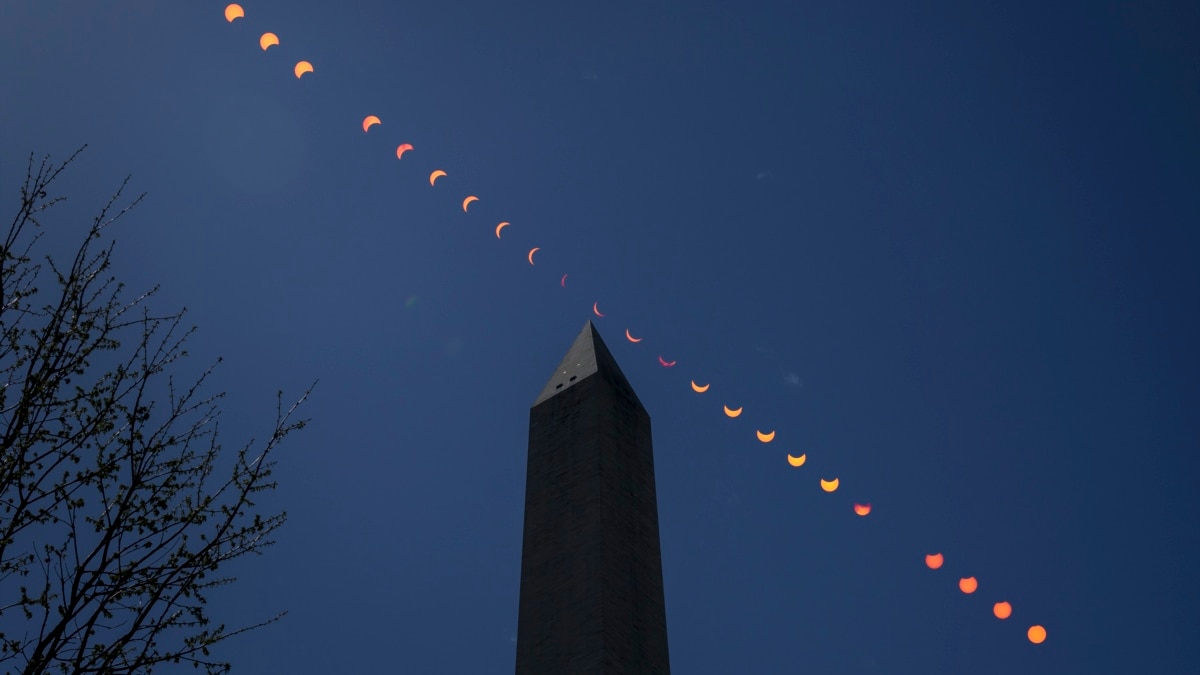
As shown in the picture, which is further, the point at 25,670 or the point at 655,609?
the point at 655,609

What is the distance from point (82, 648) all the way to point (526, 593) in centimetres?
1391

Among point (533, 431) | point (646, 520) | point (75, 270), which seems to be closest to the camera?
point (75, 270)

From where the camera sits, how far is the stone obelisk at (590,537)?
1955cm

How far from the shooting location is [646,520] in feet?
74.2

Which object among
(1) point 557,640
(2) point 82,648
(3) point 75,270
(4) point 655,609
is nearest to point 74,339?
(3) point 75,270

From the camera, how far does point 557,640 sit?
19703mm

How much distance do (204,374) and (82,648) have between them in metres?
2.25

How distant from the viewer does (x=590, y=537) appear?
812 inches

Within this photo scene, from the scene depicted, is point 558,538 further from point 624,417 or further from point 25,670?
point 25,670

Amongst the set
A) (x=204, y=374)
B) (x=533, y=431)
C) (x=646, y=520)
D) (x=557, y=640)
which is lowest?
(x=204, y=374)

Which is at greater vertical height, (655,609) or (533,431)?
(533,431)

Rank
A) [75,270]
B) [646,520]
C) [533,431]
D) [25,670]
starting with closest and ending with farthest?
[25,670]
[75,270]
[646,520]
[533,431]

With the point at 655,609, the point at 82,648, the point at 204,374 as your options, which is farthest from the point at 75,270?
the point at 655,609

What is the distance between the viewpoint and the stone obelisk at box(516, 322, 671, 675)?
1955 centimetres
